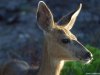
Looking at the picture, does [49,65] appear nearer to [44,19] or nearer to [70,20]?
[44,19]

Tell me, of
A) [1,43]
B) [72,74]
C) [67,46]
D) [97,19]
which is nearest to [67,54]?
[67,46]

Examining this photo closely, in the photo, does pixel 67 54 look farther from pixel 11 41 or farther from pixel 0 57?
pixel 11 41

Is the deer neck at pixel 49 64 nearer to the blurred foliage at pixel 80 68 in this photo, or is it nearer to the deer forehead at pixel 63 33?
the deer forehead at pixel 63 33

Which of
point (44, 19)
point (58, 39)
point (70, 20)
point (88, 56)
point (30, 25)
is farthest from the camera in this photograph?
point (30, 25)

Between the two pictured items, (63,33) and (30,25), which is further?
(30,25)

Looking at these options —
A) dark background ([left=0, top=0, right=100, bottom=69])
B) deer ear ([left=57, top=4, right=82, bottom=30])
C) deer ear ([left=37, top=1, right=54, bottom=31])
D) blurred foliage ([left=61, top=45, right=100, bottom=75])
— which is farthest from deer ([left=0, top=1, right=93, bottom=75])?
dark background ([left=0, top=0, right=100, bottom=69])

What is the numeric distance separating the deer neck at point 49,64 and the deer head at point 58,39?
0.05 meters

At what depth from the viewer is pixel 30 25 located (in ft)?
65.6

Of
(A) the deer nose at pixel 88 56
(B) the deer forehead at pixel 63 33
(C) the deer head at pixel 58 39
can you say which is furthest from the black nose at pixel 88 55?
(B) the deer forehead at pixel 63 33

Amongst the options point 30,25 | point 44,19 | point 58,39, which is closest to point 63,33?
point 58,39

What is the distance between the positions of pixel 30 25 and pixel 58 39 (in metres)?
7.40

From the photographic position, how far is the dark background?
61.1 ft

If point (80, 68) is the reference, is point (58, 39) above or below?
above

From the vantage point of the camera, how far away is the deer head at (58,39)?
12.4 m
